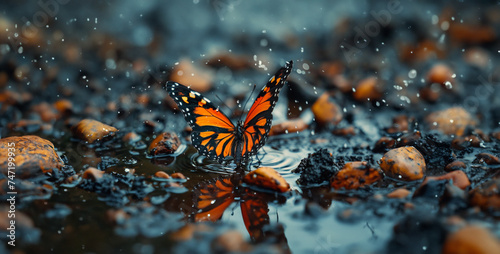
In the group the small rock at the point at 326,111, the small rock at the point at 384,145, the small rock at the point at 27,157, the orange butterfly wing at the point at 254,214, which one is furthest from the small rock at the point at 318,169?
the small rock at the point at 27,157

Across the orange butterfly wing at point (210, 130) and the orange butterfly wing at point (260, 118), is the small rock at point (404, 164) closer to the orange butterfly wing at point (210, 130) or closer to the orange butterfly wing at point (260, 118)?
the orange butterfly wing at point (260, 118)

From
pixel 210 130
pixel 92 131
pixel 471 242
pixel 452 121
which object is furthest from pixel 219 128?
pixel 452 121

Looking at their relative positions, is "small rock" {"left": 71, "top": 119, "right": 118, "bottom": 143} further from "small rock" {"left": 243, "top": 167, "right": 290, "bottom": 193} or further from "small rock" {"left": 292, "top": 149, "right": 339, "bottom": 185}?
"small rock" {"left": 292, "top": 149, "right": 339, "bottom": 185}

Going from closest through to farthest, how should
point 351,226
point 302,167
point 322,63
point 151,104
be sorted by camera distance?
1. point 351,226
2. point 302,167
3. point 151,104
4. point 322,63

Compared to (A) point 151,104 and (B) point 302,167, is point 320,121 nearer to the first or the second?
(B) point 302,167

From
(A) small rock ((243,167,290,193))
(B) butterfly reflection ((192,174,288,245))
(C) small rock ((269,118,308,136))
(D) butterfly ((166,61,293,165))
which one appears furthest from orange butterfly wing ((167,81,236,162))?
(C) small rock ((269,118,308,136))

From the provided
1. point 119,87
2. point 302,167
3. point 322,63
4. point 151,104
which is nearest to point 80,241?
point 302,167

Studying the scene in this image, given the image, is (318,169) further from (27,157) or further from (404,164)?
(27,157)

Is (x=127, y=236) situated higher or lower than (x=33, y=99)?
lower
